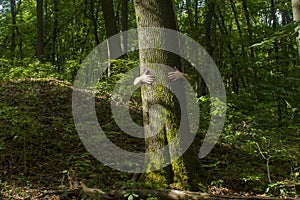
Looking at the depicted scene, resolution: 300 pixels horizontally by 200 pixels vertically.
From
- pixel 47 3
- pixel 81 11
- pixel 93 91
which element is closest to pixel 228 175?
pixel 93 91

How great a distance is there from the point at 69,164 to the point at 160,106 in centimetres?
205

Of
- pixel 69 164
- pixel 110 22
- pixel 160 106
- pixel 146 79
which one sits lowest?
pixel 69 164

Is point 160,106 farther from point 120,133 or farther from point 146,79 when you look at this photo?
point 120,133

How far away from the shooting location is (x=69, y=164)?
5.92 meters

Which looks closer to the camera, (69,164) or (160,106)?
(160,106)

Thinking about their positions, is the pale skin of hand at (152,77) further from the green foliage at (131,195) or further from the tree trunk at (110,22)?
the tree trunk at (110,22)

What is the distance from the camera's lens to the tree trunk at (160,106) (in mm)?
4898

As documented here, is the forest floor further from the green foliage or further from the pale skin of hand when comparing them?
the pale skin of hand

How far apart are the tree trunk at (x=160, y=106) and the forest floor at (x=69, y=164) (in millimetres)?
355

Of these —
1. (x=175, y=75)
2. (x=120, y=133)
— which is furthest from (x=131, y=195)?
(x=120, y=133)

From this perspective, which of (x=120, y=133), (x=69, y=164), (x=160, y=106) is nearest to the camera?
(x=160, y=106)

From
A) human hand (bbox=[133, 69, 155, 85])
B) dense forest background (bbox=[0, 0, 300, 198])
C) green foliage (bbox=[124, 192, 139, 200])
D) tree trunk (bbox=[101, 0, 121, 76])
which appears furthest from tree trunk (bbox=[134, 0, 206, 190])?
tree trunk (bbox=[101, 0, 121, 76])

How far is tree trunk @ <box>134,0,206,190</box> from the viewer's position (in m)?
4.90

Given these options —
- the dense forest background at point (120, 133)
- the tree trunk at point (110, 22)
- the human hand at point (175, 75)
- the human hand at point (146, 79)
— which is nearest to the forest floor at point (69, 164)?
the dense forest background at point (120, 133)
